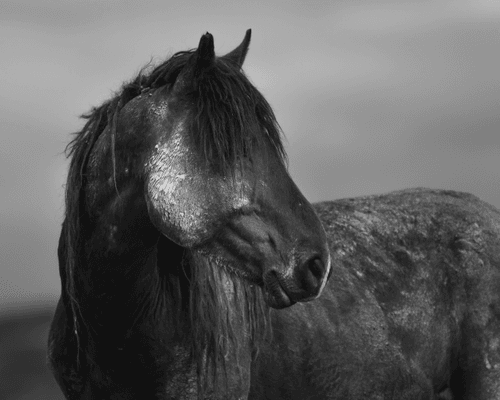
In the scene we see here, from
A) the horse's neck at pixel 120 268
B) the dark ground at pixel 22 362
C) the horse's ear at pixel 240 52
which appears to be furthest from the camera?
the dark ground at pixel 22 362

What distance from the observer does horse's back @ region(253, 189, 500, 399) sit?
6.79 meters

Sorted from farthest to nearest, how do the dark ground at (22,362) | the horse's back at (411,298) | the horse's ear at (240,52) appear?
the dark ground at (22,362), the horse's back at (411,298), the horse's ear at (240,52)

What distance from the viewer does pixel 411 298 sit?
723cm

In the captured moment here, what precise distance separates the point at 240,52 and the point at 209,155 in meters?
1.09

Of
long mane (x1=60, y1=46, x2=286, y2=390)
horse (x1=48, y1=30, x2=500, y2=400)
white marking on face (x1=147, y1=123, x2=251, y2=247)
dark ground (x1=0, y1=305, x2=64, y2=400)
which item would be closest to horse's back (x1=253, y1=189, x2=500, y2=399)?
horse (x1=48, y1=30, x2=500, y2=400)

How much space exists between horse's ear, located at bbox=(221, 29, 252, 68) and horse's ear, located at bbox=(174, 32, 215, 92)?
18.9 inches

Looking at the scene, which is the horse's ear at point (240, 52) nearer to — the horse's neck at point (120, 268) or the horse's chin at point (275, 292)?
the horse's neck at point (120, 268)

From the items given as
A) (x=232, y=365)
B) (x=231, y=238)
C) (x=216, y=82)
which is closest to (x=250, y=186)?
(x=231, y=238)

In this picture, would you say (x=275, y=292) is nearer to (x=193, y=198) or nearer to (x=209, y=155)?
(x=193, y=198)

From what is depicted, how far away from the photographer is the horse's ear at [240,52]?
5.60 meters

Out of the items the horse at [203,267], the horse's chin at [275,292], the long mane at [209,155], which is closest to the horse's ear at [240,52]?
the horse at [203,267]

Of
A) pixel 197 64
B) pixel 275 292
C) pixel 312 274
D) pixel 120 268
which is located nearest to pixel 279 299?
pixel 275 292

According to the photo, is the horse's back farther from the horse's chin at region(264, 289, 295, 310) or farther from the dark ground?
the dark ground

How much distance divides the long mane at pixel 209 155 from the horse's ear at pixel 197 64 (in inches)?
1.1
